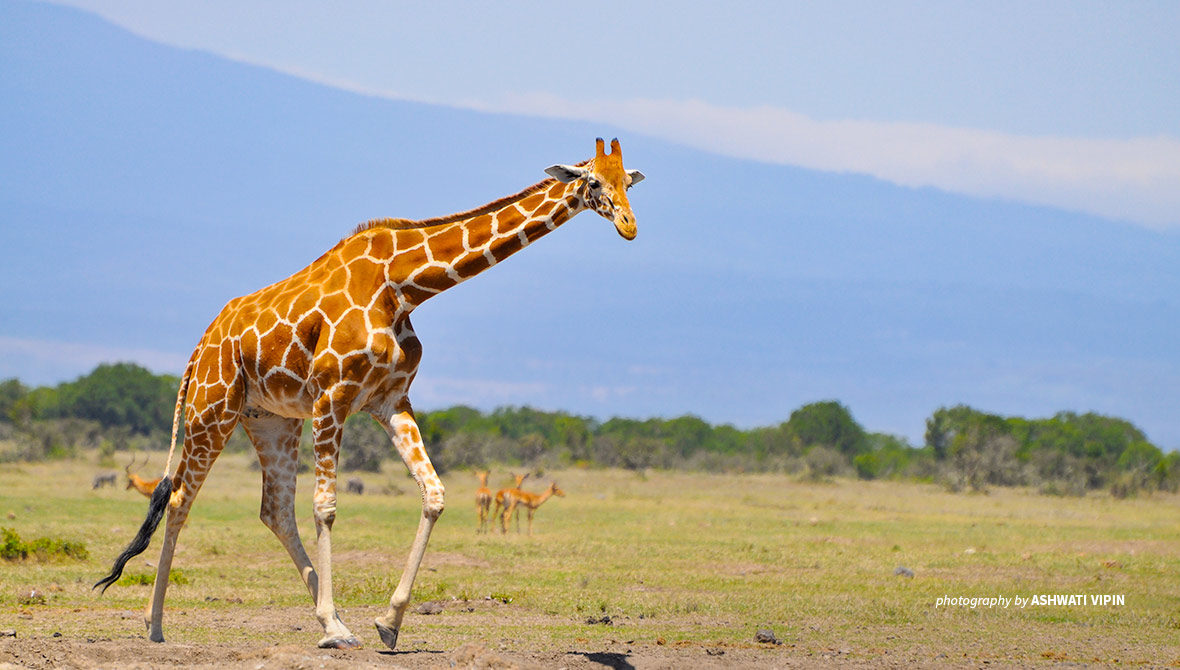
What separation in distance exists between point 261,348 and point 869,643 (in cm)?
618

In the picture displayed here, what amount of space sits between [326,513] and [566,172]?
3.06 m

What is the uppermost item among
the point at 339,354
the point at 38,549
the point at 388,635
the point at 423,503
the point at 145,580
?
the point at 339,354

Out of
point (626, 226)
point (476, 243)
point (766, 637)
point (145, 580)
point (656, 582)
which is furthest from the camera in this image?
point (656, 582)

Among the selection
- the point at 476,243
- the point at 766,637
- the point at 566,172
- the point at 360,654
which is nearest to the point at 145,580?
the point at 360,654

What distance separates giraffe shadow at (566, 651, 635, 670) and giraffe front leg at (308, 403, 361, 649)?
172 cm

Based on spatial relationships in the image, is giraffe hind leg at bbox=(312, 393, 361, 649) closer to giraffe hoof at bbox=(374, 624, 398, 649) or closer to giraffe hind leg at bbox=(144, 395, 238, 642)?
giraffe hoof at bbox=(374, 624, 398, 649)

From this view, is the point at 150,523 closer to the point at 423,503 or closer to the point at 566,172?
the point at 423,503

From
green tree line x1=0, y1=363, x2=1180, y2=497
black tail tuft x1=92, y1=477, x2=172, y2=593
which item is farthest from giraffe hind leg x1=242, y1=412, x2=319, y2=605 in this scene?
green tree line x1=0, y1=363, x2=1180, y2=497

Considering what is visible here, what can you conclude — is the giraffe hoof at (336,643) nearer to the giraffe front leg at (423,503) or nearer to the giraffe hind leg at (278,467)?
the giraffe front leg at (423,503)

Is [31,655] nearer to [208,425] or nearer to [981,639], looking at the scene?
[208,425]

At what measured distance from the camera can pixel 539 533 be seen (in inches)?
1033

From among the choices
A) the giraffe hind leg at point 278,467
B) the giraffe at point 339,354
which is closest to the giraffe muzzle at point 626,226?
the giraffe at point 339,354

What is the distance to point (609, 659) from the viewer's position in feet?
30.9

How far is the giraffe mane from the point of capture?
9820 millimetres
